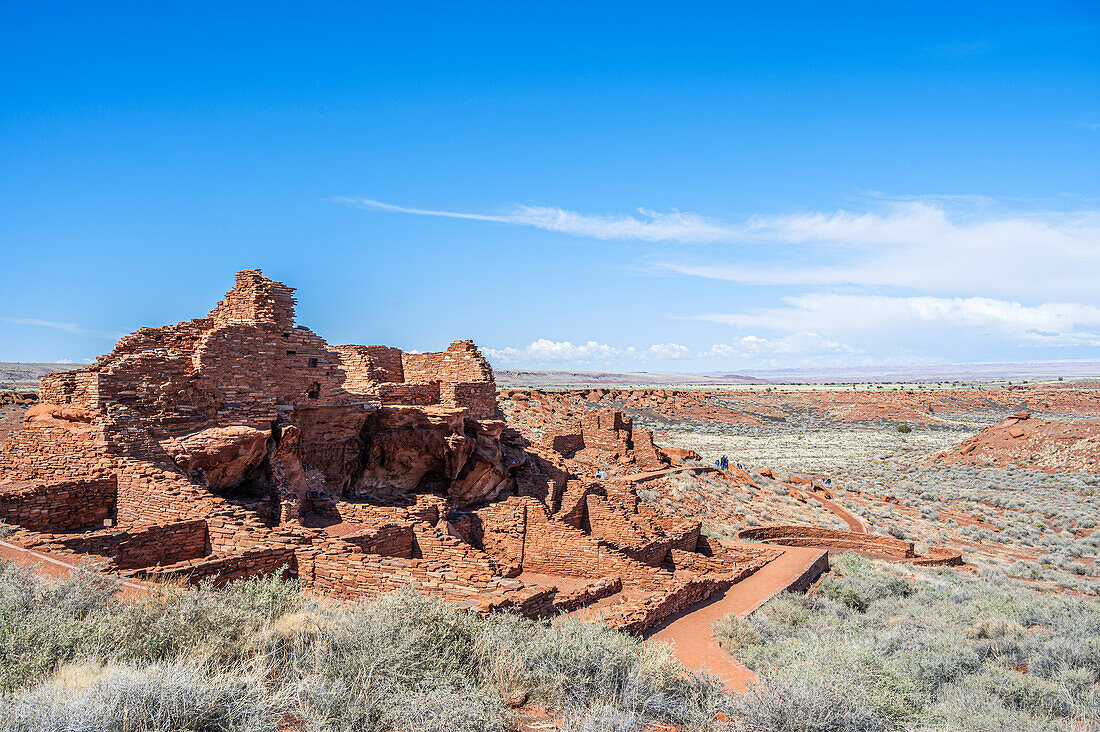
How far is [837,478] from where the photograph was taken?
3497 centimetres

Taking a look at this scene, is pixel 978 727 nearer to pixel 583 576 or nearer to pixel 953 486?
pixel 583 576

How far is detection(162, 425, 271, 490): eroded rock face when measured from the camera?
1109cm

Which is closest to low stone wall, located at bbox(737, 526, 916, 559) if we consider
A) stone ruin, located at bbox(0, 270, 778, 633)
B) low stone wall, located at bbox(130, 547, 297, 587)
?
stone ruin, located at bbox(0, 270, 778, 633)

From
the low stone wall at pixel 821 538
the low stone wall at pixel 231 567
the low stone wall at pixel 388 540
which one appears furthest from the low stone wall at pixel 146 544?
the low stone wall at pixel 821 538

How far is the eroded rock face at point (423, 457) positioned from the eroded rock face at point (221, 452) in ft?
11.9

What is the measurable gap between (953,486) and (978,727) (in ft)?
102

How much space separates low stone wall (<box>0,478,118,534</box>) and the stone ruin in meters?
0.02

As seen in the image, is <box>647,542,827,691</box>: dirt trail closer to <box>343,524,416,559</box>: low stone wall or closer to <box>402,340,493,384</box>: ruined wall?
<box>343,524,416,559</box>: low stone wall

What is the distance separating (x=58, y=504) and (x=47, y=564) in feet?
11.0

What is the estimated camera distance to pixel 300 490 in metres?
12.7

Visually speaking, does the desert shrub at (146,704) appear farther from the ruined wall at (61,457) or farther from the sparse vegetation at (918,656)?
the ruined wall at (61,457)

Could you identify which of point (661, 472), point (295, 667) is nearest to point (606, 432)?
point (661, 472)

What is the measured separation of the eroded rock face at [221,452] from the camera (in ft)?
36.4

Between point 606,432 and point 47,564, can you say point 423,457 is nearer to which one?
point 47,564
